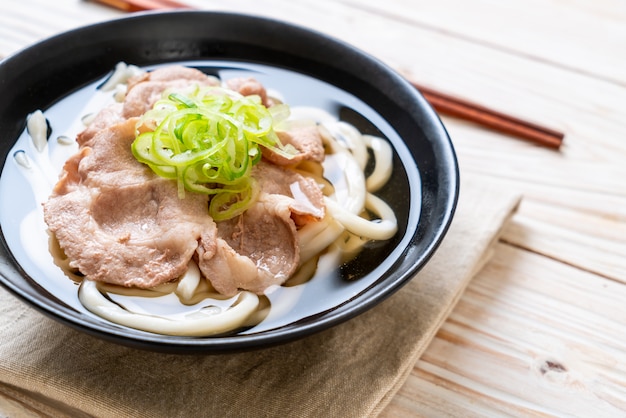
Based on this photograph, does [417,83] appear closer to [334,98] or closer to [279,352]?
[334,98]

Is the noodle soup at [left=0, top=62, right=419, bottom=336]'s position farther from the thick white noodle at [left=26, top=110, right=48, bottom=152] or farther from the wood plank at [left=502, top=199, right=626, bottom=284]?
the wood plank at [left=502, top=199, right=626, bottom=284]

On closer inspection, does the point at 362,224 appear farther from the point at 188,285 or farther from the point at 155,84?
the point at 155,84

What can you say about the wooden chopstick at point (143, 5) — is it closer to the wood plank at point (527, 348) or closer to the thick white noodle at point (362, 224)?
the thick white noodle at point (362, 224)

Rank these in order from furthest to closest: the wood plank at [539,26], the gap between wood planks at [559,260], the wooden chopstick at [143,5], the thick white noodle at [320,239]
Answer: the wood plank at [539,26], the wooden chopstick at [143,5], the gap between wood planks at [559,260], the thick white noodle at [320,239]

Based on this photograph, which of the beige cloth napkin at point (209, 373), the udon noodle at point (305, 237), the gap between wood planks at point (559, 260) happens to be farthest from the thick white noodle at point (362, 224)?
the gap between wood planks at point (559, 260)

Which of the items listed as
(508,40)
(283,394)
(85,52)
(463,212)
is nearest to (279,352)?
(283,394)

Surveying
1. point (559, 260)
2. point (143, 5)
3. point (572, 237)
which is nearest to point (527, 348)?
point (559, 260)

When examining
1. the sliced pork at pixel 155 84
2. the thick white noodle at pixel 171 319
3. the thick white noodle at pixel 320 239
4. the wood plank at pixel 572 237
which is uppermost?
the sliced pork at pixel 155 84
